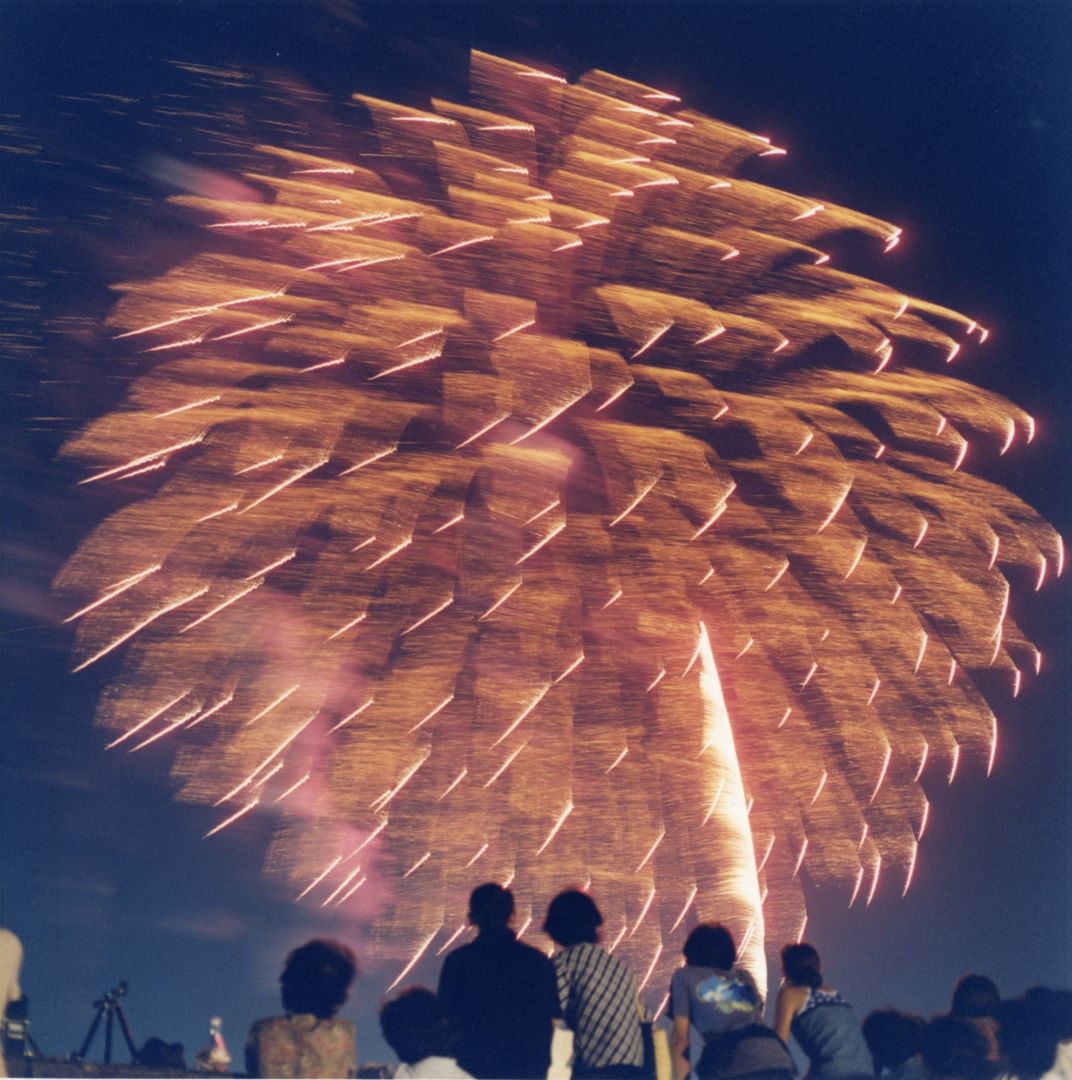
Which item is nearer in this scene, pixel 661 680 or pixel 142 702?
pixel 142 702

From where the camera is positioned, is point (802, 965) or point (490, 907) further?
point (802, 965)

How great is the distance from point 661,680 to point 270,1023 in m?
4.96

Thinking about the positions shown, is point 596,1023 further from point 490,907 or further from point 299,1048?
point 299,1048

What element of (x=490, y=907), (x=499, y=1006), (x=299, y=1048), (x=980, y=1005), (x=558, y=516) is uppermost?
(x=558, y=516)

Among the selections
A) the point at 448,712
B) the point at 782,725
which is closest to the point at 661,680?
the point at 782,725

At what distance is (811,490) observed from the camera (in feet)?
25.1

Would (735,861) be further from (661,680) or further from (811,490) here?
(811,490)

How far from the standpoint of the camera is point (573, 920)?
3.61 meters

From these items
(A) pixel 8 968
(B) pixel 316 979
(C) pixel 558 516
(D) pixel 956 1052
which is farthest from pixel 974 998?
(C) pixel 558 516

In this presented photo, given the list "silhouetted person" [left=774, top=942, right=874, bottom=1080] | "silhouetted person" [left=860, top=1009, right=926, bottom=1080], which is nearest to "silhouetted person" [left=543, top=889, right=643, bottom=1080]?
"silhouetted person" [left=774, top=942, right=874, bottom=1080]

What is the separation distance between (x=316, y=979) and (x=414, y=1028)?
296 mm

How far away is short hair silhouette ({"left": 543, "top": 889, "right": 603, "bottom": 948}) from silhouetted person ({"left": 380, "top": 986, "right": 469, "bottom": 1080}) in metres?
0.43

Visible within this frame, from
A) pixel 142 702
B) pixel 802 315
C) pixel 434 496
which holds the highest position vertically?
Result: pixel 802 315

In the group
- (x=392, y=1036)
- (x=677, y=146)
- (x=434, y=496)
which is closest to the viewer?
(x=392, y=1036)
